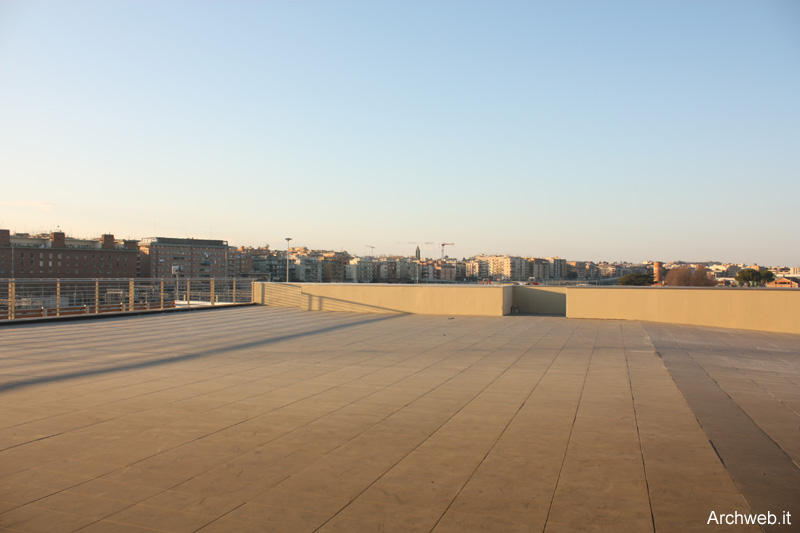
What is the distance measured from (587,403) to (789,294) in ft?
33.7

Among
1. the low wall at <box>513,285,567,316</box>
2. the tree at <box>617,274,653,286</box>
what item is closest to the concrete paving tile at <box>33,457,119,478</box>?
the low wall at <box>513,285,567,316</box>

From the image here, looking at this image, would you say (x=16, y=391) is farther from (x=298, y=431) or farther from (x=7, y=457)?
(x=298, y=431)

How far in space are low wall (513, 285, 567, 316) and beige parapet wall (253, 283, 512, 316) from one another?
2.68ft

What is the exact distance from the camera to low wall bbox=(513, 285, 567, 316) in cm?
1728

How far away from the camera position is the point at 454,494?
3.04 meters

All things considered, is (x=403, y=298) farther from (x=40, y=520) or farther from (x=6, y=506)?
(x=40, y=520)

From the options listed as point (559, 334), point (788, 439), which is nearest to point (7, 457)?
point (788, 439)

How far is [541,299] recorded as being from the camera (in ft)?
57.1

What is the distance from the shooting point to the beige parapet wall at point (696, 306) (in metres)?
12.6

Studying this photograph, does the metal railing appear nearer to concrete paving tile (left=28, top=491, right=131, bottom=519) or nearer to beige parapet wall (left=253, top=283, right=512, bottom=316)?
beige parapet wall (left=253, top=283, right=512, bottom=316)

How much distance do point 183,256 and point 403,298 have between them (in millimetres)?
104667

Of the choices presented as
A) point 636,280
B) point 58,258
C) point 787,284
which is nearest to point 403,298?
point 787,284

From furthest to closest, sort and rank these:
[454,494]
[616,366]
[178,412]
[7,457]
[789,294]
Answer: [789,294]
[616,366]
[178,412]
[7,457]
[454,494]

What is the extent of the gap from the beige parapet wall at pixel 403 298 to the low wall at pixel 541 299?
0.82 metres
